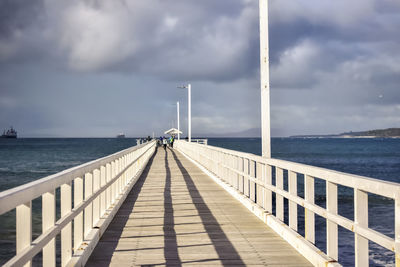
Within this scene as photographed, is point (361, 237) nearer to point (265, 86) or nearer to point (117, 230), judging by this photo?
point (117, 230)

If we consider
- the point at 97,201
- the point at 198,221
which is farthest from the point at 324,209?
the point at 198,221

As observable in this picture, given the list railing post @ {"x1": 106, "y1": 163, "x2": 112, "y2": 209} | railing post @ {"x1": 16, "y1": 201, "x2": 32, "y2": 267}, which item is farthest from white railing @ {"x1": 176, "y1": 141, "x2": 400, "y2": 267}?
railing post @ {"x1": 106, "y1": 163, "x2": 112, "y2": 209}

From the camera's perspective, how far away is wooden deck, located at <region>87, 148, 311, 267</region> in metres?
6.30

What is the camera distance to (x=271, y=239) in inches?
300

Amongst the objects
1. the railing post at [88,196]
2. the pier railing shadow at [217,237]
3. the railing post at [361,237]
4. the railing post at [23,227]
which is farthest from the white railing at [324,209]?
the railing post at [88,196]

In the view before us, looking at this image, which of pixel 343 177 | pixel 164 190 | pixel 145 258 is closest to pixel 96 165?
pixel 145 258

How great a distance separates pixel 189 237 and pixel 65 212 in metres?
3.16

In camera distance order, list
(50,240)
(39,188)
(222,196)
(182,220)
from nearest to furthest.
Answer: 1. (39,188)
2. (50,240)
3. (182,220)
4. (222,196)

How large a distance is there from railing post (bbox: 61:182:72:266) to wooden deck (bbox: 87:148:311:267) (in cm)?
76

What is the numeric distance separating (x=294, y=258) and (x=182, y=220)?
11.9 ft

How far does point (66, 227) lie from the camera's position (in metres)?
5.21

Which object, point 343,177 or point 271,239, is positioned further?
point 271,239

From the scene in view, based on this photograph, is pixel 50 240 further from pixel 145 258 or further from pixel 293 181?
pixel 293 181

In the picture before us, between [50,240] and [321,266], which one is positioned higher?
[50,240]
